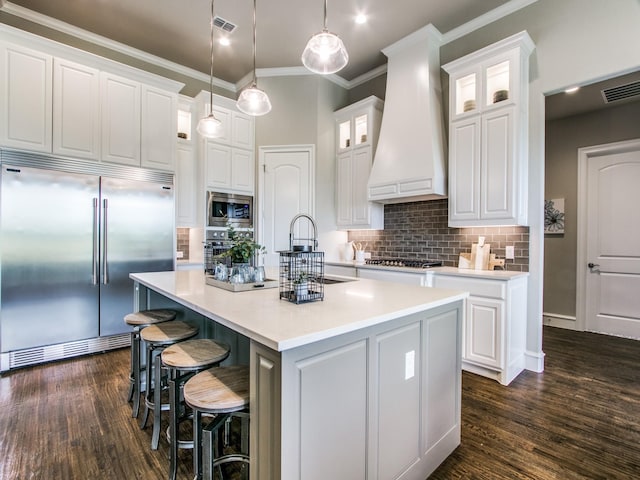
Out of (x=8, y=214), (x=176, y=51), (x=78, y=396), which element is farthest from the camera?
(x=176, y=51)

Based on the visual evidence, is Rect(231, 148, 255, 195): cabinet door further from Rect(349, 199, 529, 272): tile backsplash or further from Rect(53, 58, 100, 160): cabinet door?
Rect(349, 199, 529, 272): tile backsplash

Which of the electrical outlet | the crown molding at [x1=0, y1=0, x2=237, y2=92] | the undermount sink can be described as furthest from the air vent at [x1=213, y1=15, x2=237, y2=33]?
the electrical outlet

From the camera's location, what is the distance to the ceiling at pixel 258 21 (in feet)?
10.6

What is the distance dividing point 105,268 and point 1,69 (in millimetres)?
2021

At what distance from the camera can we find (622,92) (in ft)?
12.0

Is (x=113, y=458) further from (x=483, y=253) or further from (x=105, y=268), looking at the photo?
(x=483, y=253)

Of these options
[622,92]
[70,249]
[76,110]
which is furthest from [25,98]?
[622,92]

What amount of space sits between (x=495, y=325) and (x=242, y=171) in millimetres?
3672

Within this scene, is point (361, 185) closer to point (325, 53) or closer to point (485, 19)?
point (485, 19)

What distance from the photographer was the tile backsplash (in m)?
3.21

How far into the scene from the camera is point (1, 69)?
290 cm

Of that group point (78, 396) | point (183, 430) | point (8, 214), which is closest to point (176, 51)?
point (8, 214)

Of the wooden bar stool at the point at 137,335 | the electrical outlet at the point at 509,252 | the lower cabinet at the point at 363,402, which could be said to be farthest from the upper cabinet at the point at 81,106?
the electrical outlet at the point at 509,252

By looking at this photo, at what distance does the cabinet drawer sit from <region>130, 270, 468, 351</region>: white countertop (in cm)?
114
